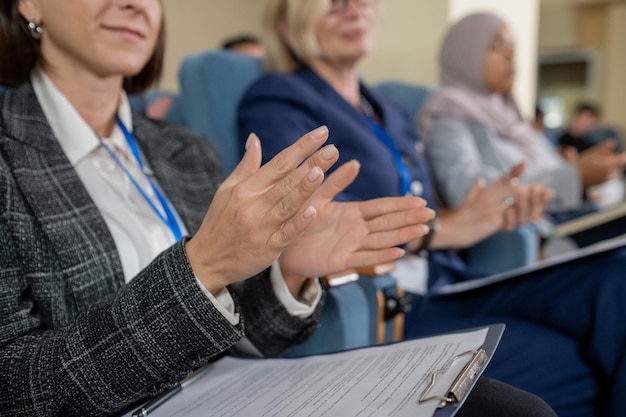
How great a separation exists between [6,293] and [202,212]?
0.38 metres

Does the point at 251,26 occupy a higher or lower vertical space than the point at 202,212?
higher

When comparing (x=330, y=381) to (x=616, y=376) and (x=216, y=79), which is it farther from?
(x=216, y=79)

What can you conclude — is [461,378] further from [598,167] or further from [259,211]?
[598,167]

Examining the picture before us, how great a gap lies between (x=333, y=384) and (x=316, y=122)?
788 millimetres

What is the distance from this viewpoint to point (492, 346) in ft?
2.18

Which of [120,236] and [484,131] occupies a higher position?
[484,131]

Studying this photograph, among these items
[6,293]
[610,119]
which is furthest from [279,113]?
[610,119]

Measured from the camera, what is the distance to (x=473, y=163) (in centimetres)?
179

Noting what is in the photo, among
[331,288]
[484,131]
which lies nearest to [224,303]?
[331,288]

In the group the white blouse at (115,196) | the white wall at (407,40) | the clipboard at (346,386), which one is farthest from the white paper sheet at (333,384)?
the white wall at (407,40)

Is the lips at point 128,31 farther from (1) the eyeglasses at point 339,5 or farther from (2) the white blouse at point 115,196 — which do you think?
(1) the eyeglasses at point 339,5

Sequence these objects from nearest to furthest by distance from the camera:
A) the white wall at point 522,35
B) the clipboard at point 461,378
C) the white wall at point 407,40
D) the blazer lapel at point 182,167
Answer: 1. the clipboard at point 461,378
2. the blazer lapel at point 182,167
3. the white wall at point 407,40
4. the white wall at point 522,35

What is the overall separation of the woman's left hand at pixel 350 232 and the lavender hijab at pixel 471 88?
114 cm

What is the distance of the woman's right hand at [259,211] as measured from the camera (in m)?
0.58
